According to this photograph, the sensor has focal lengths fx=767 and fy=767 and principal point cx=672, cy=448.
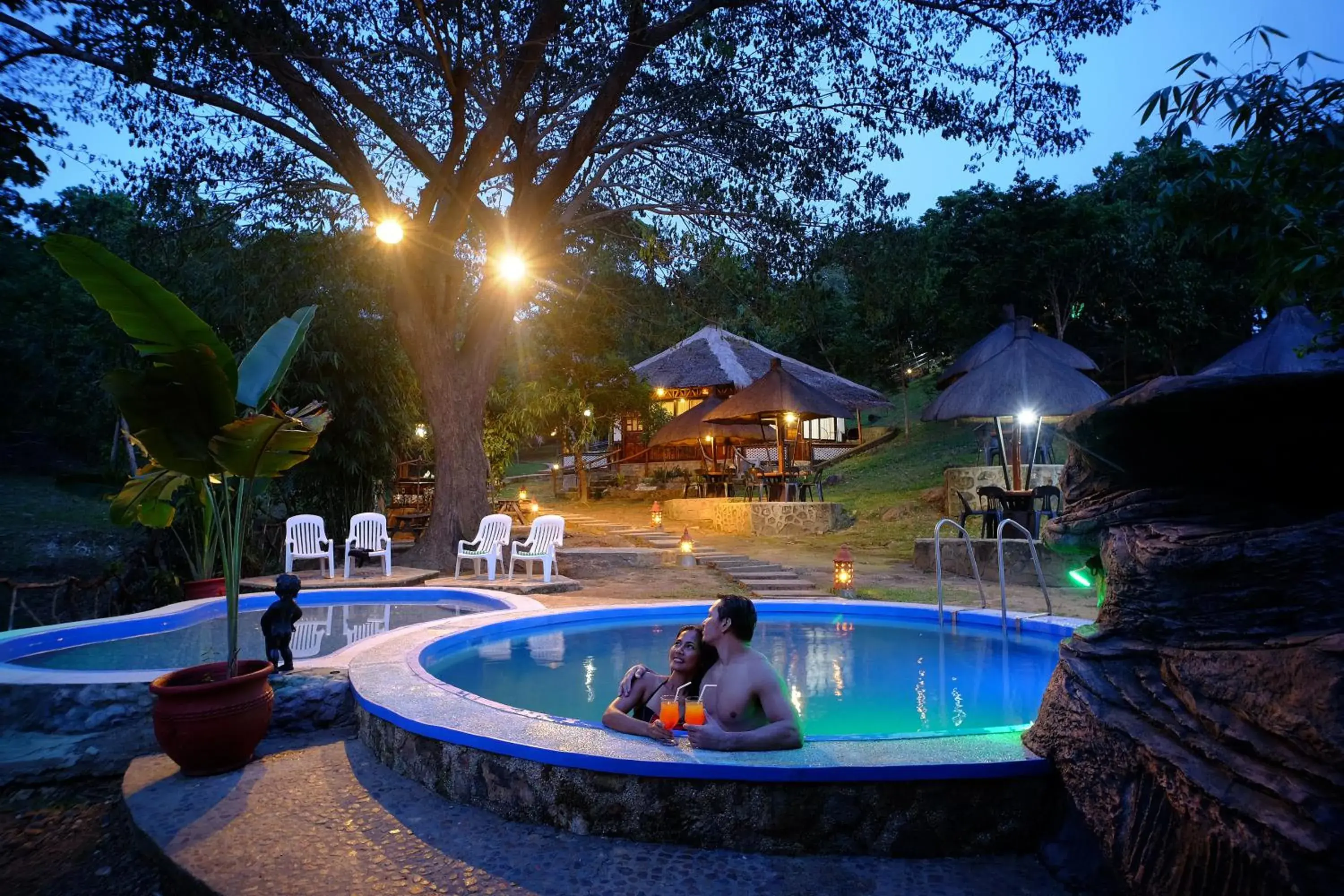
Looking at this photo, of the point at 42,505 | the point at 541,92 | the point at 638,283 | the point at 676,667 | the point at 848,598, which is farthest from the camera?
the point at 42,505

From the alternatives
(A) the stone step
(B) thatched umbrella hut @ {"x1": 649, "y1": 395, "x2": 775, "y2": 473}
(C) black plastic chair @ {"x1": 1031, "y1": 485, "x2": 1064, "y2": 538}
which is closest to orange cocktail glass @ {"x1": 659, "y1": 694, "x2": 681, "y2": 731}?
(A) the stone step

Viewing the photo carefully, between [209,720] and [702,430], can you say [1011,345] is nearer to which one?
[702,430]

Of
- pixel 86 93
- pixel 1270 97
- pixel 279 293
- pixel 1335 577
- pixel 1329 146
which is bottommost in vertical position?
pixel 1335 577

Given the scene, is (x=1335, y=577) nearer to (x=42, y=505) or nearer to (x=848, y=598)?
(x=848, y=598)

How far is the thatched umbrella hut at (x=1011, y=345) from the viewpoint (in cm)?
1372

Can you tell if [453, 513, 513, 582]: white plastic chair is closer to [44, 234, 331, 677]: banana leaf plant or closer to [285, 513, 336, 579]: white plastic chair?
[285, 513, 336, 579]: white plastic chair

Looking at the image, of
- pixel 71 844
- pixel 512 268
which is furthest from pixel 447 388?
pixel 71 844

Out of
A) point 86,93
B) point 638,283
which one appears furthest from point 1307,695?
point 86,93

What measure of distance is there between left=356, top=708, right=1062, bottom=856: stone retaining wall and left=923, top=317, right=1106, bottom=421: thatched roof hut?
1087 centimetres

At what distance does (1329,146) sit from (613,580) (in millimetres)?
9104

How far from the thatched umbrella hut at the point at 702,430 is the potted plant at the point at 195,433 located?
16459 millimetres

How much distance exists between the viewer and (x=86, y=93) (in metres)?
10.3

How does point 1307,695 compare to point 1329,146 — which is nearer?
point 1307,695

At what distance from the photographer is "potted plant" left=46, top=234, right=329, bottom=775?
12.0 feet
